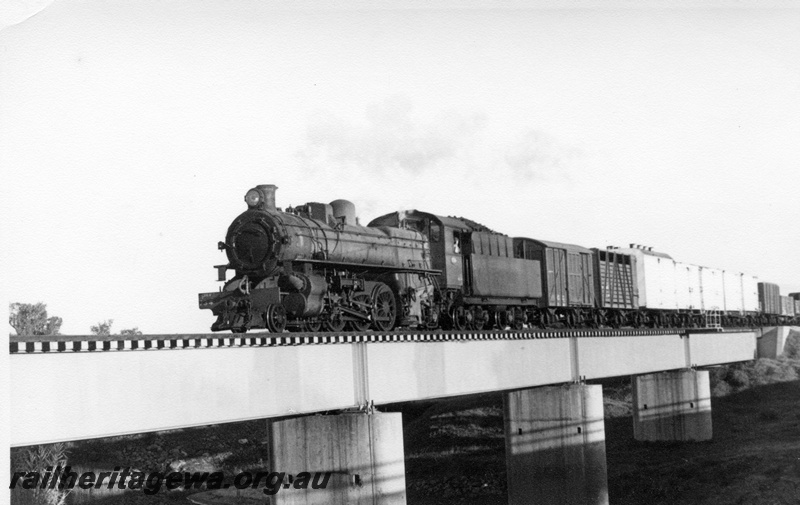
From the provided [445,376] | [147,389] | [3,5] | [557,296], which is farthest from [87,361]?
[557,296]

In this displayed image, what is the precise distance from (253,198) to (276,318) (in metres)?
3.58

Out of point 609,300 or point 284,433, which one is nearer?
point 284,433

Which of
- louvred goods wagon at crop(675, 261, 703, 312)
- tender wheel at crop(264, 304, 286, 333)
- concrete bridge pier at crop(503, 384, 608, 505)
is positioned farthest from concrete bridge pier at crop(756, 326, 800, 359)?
tender wheel at crop(264, 304, 286, 333)

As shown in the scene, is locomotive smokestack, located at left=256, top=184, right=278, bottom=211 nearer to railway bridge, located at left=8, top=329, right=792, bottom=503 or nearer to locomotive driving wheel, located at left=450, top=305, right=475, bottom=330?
railway bridge, located at left=8, top=329, right=792, bottom=503

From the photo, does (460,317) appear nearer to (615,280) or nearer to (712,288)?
(615,280)

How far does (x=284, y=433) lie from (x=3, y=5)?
11355mm

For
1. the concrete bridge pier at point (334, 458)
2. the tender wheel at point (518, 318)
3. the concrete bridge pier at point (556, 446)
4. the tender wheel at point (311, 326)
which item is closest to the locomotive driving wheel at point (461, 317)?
the concrete bridge pier at point (556, 446)

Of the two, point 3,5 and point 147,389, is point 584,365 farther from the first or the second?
point 3,5

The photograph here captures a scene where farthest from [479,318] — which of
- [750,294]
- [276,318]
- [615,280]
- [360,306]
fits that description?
[750,294]

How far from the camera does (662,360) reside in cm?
3409

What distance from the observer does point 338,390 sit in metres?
16.6

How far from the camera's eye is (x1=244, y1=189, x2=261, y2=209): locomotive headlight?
19.4 m

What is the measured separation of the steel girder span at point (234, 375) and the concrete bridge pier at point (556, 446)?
1.61 meters

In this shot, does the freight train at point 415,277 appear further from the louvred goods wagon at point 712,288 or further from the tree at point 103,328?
the tree at point 103,328
